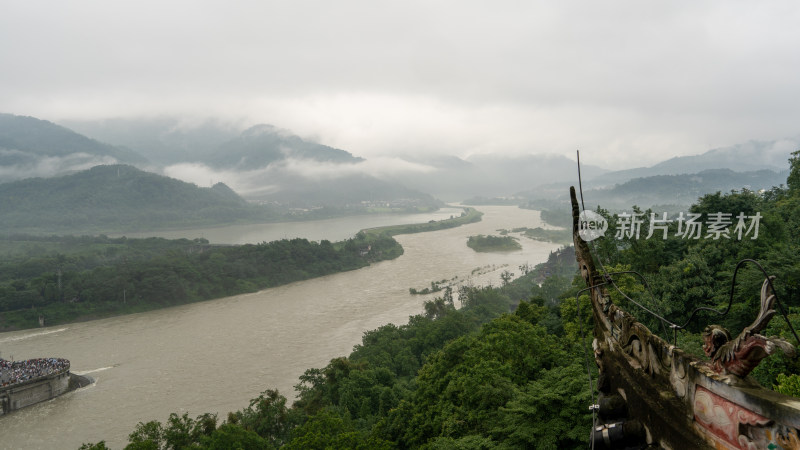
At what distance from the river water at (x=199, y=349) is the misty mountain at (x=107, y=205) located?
8633 centimetres

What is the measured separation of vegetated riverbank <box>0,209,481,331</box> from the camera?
40062 mm

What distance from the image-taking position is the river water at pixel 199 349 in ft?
72.1

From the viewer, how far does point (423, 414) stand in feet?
41.2

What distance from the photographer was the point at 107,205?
120 m

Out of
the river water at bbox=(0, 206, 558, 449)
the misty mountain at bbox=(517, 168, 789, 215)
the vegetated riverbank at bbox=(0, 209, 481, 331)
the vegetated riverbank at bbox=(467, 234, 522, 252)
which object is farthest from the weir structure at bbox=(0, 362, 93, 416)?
the misty mountain at bbox=(517, 168, 789, 215)

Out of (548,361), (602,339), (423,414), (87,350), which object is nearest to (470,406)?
(423,414)

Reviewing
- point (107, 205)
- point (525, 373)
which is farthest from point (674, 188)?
point (107, 205)

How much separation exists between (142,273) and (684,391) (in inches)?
2104

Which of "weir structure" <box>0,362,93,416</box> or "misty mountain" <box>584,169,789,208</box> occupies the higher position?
"misty mountain" <box>584,169,789,208</box>

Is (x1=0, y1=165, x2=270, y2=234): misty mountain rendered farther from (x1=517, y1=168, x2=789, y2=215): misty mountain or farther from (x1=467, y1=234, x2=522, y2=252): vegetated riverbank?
(x1=517, y1=168, x2=789, y2=215): misty mountain

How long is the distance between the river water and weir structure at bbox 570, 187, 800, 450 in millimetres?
21397

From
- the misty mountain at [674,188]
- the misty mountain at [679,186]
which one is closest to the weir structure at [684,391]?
the misty mountain at [674,188]

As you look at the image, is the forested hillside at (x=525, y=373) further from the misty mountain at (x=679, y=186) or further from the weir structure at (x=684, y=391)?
the misty mountain at (x=679, y=186)

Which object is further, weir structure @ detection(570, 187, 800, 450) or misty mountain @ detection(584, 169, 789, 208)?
misty mountain @ detection(584, 169, 789, 208)
